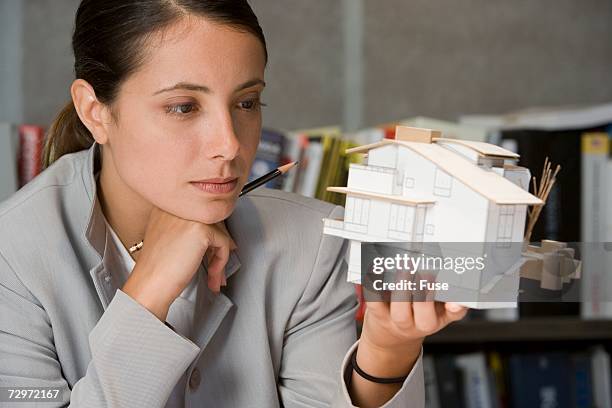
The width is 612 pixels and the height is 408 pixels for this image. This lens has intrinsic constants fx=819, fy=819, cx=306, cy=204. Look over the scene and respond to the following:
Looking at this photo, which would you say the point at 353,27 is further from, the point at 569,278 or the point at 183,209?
the point at 569,278

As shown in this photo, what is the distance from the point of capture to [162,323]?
0.93m

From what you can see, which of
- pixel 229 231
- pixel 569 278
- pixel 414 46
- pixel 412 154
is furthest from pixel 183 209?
pixel 414 46

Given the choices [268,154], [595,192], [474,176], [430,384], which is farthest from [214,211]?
[595,192]

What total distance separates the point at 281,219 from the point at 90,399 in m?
0.39

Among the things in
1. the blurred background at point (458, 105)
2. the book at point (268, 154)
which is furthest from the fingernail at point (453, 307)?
the book at point (268, 154)

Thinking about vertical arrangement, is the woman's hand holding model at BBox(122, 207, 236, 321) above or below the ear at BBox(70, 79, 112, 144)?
below

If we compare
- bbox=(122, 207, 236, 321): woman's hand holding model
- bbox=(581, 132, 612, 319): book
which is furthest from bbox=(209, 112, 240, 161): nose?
bbox=(581, 132, 612, 319): book

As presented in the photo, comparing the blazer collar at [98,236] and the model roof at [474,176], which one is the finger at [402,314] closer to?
the model roof at [474,176]

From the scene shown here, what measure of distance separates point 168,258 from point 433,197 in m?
0.38

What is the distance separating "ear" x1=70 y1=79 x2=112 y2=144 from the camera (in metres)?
1.05

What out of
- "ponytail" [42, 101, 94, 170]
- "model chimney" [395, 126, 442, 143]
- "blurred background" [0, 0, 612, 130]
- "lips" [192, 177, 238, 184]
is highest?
"blurred background" [0, 0, 612, 130]

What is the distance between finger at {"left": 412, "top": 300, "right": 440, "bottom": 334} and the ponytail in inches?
25.7

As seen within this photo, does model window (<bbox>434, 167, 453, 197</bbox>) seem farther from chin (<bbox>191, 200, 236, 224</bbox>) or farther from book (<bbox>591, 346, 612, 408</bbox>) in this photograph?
book (<bbox>591, 346, 612, 408</bbox>)

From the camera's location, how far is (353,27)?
1.98m
